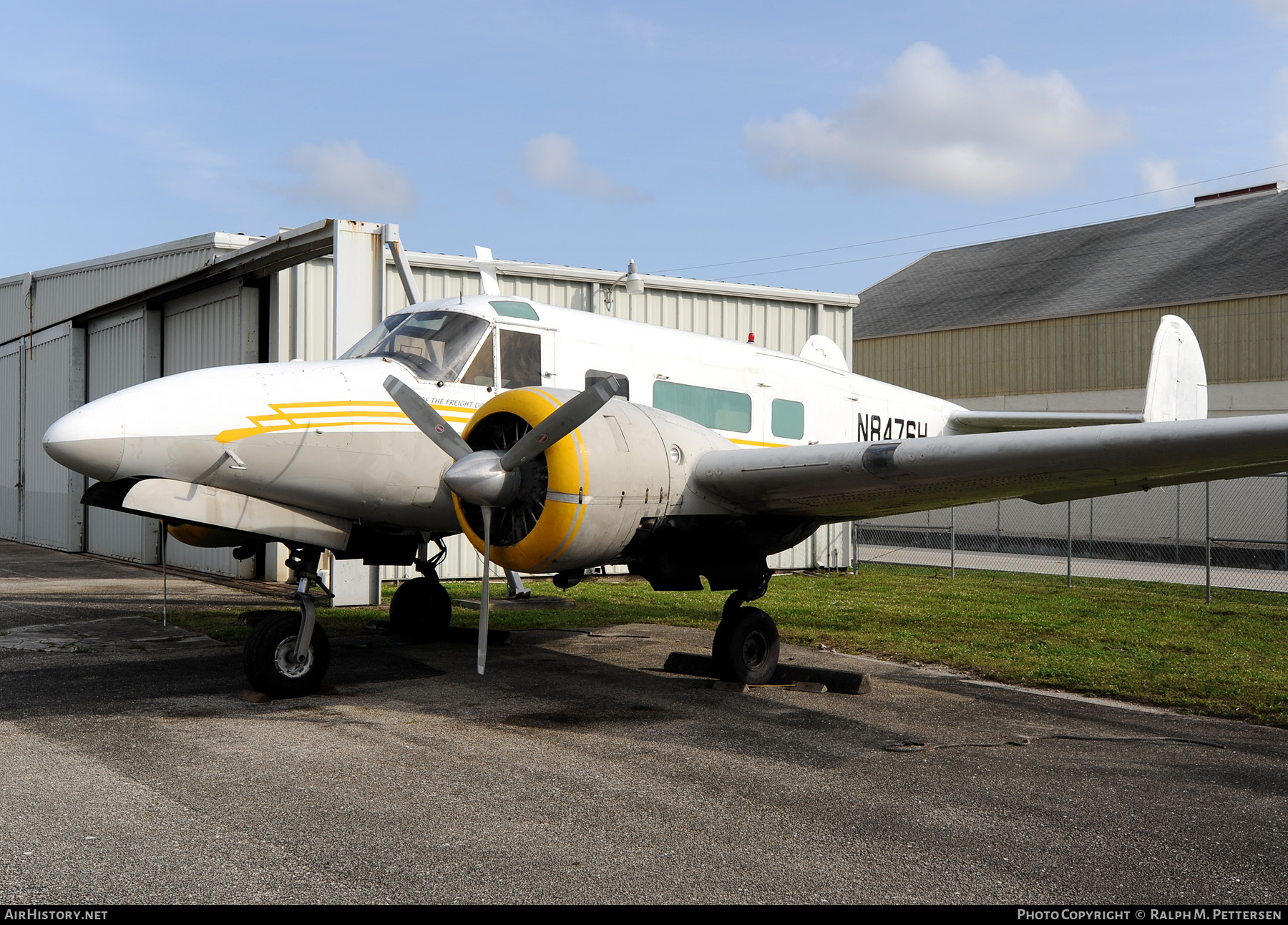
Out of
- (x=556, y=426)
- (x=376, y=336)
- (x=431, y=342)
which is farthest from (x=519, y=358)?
(x=556, y=426)

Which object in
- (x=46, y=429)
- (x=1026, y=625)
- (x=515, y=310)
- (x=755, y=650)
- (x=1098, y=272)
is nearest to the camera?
(x=755, y=650)

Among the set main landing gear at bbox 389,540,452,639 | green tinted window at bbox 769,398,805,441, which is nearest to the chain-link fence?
green tinted window at bbox 769,398,805,441

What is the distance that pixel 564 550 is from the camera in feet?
25.3

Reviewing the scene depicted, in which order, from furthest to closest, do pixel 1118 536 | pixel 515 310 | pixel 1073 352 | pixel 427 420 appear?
pixel 1073 352 → pixel 1118 536 → pixel 515 310 → pixel 427 420

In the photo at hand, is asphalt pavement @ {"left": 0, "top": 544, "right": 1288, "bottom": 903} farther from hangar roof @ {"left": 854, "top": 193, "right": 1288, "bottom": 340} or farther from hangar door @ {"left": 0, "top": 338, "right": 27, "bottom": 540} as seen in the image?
hangar roof @ {"left": 854, "top": 193, "right": 1288, "bottom": 340}

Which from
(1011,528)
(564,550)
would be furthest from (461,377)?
(1011,528)

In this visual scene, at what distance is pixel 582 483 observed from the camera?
769 centimetres

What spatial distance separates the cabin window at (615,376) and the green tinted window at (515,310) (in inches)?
29.7

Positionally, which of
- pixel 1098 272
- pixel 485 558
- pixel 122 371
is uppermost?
pixel 1098 272

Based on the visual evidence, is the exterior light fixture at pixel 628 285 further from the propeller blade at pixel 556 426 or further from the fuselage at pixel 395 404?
the propeller blade at pixel 556 426

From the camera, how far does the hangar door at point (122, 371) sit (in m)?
20.6

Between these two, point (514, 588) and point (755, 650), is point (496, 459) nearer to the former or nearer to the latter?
point (755, 650)

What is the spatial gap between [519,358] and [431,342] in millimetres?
855

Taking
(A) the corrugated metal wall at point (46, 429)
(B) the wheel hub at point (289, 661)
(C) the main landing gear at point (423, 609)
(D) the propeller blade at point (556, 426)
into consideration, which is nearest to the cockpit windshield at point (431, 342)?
(D) the propeller blade at point (556, 426)
